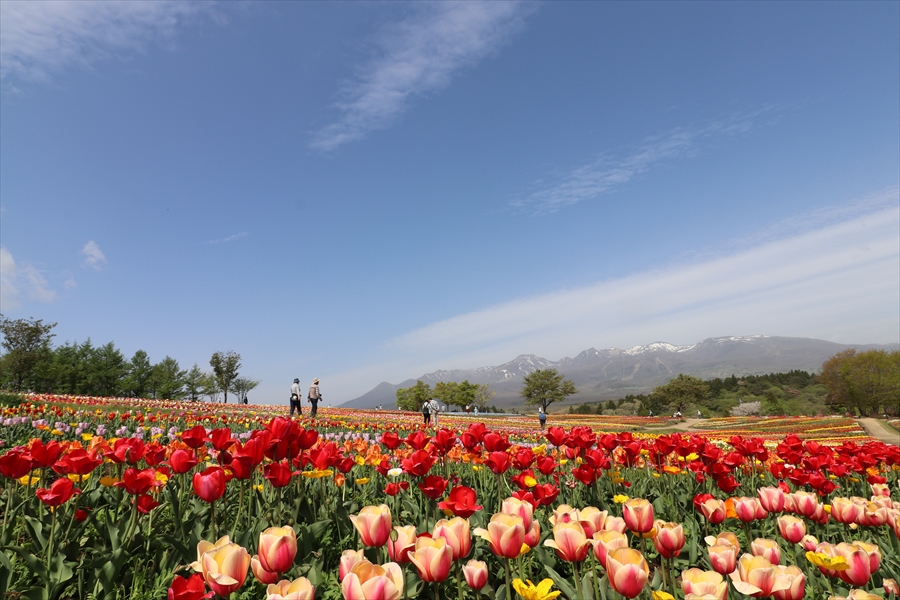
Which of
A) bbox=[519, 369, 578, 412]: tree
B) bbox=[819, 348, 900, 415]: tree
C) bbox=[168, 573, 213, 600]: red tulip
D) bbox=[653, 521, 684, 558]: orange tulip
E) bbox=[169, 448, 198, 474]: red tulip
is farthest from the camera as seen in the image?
bbox=[519, 369, 578, 412]: tree

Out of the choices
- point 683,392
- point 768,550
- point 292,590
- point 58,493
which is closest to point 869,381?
point 683,392

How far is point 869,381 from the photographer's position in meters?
45.2

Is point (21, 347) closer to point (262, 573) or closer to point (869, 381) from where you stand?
point (262, 573)

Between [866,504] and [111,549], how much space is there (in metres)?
4.90

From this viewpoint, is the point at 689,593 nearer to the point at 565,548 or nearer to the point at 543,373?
the point at 565,548

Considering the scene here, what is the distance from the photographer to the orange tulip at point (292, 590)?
1435mm

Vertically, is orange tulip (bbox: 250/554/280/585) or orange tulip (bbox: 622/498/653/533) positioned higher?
orange tulip (bbox: 250/554/280/585)

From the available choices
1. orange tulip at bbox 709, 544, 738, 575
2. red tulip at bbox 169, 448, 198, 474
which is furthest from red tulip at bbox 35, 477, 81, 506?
orange tulip at bbox 709, 544, 738, 575

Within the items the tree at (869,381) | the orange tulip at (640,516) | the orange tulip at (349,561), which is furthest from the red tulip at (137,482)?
the tree at (869,381)

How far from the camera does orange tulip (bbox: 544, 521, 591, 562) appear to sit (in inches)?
76.8

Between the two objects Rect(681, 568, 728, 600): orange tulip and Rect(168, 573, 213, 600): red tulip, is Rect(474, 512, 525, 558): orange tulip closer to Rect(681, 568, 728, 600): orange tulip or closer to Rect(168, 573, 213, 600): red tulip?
Rect(681, 568, 728, 600): orange tulip

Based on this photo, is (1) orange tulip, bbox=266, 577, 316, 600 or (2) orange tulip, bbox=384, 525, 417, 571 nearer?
(1) orange tulip, bbox=266, 577, 316, 600

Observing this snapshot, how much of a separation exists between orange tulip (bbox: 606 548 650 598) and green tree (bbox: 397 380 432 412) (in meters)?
63.3

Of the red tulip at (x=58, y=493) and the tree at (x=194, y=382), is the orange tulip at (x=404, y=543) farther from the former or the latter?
the tree at (x=194, y=382)
